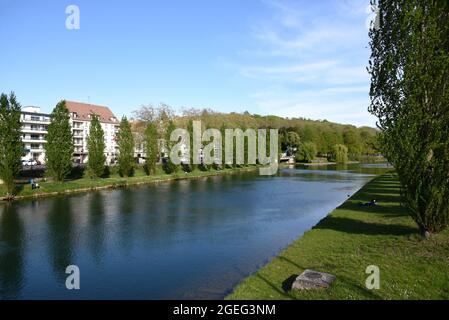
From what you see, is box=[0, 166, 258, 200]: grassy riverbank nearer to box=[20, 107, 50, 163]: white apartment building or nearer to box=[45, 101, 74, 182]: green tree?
box=[45, 101, 74, 182]: green tree

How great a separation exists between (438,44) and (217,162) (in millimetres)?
82740

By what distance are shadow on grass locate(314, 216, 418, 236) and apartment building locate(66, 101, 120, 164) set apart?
288 feet

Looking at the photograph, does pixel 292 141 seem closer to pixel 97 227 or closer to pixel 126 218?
pixel 126 218

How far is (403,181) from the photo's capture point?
62.2ft

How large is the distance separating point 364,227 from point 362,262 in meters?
7.94

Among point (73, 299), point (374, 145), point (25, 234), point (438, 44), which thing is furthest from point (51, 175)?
point (438, 44)

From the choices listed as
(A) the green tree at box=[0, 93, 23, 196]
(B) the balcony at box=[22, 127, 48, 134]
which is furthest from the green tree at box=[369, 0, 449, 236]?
(B) the balcony at box=[22, 127, 48, 134]

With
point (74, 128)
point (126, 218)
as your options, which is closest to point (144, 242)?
point (126, 218)

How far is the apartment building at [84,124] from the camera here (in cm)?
11225

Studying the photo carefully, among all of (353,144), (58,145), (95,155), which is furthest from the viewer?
(353,144)

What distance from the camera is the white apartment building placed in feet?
333

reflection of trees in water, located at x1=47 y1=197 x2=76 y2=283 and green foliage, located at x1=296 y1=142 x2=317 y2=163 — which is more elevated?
green foliage, located at x1=296 y1=142 x2=317 y2=163

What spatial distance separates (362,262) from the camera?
1562 centimetres
